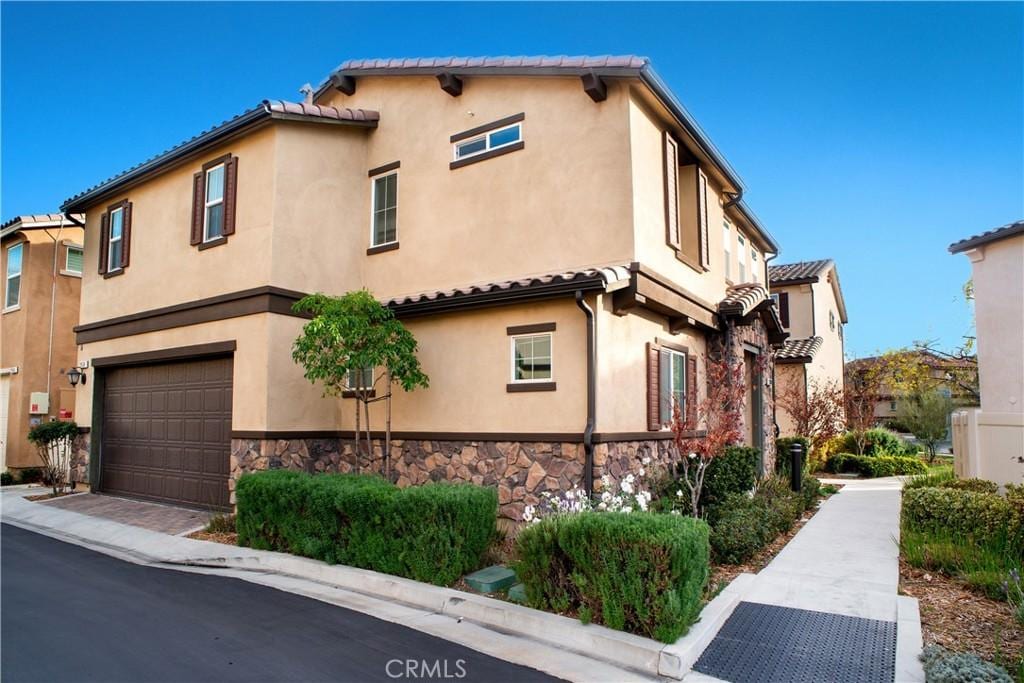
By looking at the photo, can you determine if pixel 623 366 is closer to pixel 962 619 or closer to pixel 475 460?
pixel 475 460

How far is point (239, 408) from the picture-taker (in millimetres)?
11117

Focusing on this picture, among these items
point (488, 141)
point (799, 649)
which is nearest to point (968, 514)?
point (799, 649)

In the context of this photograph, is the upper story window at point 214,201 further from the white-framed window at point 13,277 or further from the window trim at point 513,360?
the white-framed window at point 13,277

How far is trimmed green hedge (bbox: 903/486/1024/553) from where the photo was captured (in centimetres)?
769

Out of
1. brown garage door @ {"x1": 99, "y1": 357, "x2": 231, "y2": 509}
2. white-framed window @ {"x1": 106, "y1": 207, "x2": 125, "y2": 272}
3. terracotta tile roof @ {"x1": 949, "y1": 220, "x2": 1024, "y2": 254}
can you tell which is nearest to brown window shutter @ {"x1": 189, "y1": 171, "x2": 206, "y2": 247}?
brown garage door @ {"x1": 99, "y1": 357, "x2": 231, "y2": 509}

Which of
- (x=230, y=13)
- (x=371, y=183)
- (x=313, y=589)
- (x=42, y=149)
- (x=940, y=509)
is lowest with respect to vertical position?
(x=313, y=589)

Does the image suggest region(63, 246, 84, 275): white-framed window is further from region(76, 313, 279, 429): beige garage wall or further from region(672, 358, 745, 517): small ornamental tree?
region(672, 358, 745, 517): small ornamental tree

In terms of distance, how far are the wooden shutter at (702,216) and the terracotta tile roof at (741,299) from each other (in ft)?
3.42

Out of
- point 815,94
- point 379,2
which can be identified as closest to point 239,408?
point 379,2

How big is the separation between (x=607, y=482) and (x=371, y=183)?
7593mm

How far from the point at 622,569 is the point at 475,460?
14.6 feet

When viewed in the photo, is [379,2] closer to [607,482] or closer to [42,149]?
[42,149]

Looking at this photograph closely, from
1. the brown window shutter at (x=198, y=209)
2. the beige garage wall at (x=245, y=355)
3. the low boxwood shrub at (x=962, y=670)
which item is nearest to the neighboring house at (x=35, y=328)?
the brown window shutter at (x=198, y=209)

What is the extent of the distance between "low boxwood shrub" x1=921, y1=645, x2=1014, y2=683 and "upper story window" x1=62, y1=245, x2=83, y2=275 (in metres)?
21.1
